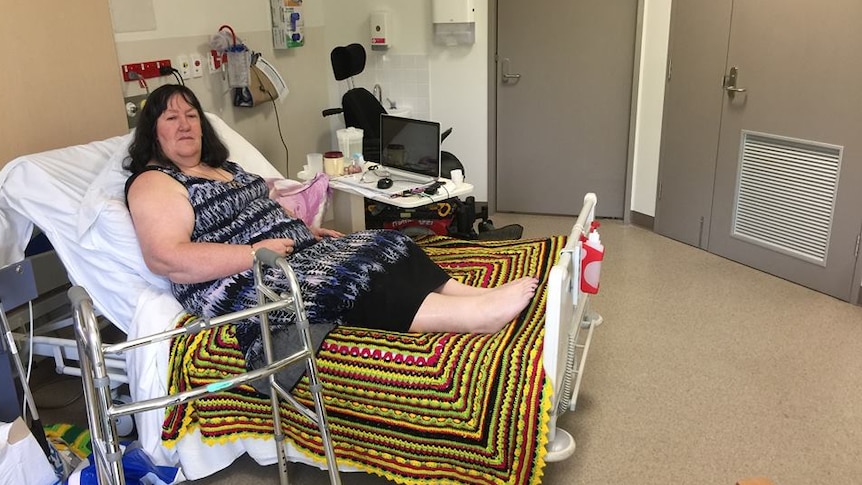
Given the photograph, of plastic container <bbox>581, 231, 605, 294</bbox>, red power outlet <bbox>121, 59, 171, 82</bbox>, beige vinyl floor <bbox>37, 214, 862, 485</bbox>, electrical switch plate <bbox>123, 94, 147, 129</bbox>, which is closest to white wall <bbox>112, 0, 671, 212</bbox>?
red power outlet <bbox>121, 59, 171, 82</bbox>

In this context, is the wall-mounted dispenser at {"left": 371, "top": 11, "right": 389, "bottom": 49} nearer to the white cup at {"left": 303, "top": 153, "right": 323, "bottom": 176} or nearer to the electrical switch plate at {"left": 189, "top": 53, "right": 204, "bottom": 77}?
the electrical switch plate at {"left": 189, "top": 53, "right": 204, "bottom": 77}

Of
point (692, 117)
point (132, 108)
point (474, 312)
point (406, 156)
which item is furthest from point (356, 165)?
point (692, 117)

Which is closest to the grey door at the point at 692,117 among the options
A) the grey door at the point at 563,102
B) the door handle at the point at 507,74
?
the grey door at the point at 563,102

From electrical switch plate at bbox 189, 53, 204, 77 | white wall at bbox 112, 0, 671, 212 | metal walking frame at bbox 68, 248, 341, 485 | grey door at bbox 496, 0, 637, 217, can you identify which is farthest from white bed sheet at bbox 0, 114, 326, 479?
grey door at bbox 496, 0, 637, 217

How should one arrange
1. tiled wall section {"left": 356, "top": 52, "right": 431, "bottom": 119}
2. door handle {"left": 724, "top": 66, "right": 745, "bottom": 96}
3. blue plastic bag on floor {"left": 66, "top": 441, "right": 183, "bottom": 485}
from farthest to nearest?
tiled wall section {"left": 356, "top": 52, "right": 431, "bottom": 119}
door handle {"left": 724, "top": 66, "right": 745, "bottom": 96}
blue plastic bag on floor {"left": 66, "top": 441, "right": 183, "bottom": 485}

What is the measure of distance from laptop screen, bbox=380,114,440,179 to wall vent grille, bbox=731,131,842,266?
1.72 m

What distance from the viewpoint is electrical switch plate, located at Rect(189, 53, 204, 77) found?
11.3 ft

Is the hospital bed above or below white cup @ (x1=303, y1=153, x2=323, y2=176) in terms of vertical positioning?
below

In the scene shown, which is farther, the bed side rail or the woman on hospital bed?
the woman on hospital bed

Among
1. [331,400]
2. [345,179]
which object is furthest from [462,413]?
[345,179]

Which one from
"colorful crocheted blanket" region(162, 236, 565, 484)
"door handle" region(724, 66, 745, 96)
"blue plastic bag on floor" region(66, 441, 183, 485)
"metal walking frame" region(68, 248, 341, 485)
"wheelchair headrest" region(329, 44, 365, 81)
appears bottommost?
"blue plastic bag on floor" region(66, 441, 183, 485)

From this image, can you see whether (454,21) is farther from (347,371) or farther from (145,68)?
(347,371)

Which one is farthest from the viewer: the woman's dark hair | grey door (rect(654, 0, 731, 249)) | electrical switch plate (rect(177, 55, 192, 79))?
grey door (rect(654, 0, 731, 249))

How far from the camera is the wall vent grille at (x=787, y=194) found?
3375mm
